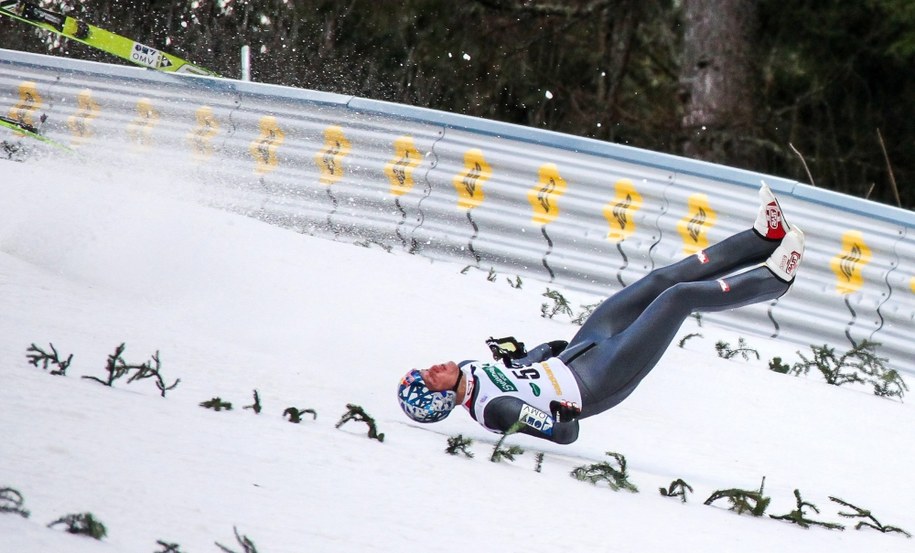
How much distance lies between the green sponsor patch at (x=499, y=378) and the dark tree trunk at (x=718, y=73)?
8.55 meters

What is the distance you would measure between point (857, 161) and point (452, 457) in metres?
13.1

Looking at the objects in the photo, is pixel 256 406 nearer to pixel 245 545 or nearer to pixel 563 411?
pixel 563 411

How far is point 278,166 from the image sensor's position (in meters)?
9.95

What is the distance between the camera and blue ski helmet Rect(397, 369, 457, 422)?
5094 millimetres

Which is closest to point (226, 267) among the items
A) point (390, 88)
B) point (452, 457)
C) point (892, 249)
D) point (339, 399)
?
point (339, 399)

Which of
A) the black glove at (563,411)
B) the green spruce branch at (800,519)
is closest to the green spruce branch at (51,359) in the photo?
the black glove at (563,411)

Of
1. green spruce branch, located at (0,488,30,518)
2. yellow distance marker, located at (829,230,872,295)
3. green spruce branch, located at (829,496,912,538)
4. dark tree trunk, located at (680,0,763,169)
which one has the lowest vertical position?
green spruce branch, located at (0,488,30,518)

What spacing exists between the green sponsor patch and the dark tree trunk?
337 inches

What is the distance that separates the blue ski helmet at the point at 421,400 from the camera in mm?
5094

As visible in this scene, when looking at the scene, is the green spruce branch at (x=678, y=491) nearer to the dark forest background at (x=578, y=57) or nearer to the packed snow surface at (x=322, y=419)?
the packed snow surface at (x=322, y=419)

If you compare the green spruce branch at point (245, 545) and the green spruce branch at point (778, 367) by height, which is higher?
the green spruce branch at point (778, 367)

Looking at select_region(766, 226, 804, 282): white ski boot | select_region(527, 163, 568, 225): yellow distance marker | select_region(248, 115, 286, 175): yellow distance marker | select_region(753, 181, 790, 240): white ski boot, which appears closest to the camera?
select_region(766, 226, 804, 282): white ski boot

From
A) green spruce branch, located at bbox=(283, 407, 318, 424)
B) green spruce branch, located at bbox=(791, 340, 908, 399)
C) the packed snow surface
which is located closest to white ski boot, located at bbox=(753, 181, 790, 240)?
the packed snow surface

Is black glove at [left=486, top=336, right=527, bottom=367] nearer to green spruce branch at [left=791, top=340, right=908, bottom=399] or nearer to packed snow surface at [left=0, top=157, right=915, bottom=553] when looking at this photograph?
packed snow surface at [left=0, top=157, right=915, bottom=553]
